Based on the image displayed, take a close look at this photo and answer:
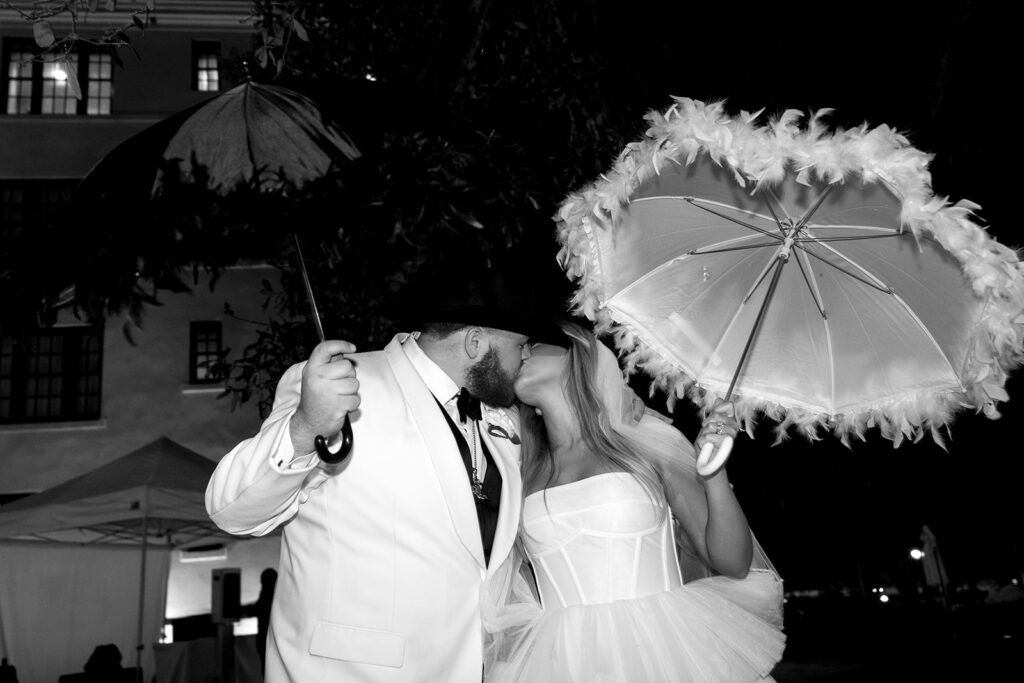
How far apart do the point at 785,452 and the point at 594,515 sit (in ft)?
18.8

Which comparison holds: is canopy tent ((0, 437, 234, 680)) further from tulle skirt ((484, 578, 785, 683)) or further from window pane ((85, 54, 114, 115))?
window pane ((85, 54, 114, 115))

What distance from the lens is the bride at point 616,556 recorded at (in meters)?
2.77

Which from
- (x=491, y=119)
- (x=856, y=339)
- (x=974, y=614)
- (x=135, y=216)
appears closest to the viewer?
(x=135, y=216)

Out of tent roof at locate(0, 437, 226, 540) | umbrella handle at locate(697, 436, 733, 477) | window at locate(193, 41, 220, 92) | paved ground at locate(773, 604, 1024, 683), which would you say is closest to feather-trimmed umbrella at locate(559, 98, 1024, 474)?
umbrella handle at locate(697, 436, 733, 477)

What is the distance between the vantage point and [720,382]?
295 cm

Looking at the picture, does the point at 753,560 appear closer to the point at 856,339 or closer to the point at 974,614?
the point at 856,339

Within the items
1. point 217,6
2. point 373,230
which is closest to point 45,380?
point 217,6

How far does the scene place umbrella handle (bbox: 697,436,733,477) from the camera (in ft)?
7.99

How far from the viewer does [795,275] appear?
292cm

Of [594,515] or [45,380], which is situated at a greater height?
[45,380]

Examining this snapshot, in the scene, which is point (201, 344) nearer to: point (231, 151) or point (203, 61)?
point (203, 61)

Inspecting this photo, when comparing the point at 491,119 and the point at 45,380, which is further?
the point at 45,380

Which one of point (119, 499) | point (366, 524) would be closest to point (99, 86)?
point (119, 499)

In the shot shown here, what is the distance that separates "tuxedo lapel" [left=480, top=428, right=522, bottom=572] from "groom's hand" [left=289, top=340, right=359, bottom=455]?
80cm
